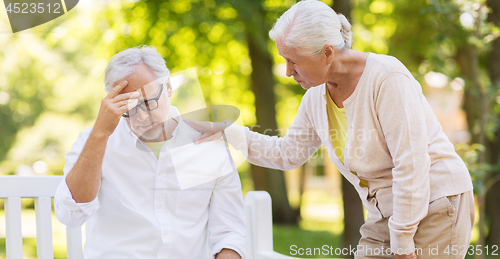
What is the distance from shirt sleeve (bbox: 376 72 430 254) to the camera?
1561 mm

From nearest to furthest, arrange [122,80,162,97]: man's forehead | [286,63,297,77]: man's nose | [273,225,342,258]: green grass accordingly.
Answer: [286,63,297,77]: man's nose
[122,80,162,97]: man's forehead
[273,225,342,258]: green grass

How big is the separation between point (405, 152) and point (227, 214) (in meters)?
0.85

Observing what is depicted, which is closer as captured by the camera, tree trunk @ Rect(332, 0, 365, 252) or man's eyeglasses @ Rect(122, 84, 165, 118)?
man's eyeglasses @ Rect(122, 84, 165, 118)

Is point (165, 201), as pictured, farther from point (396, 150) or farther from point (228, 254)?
point (396, 150)

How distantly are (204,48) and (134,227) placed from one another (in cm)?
526

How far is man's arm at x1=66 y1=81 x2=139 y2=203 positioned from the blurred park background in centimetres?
108

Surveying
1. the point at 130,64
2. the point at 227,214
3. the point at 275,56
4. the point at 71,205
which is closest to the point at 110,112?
the point at 130,64

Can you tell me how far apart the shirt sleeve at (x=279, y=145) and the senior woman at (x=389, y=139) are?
321 millimetres

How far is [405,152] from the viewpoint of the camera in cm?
156

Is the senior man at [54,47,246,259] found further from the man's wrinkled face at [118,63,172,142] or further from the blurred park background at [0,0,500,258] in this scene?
the blurred park background at [0,0,500,258]

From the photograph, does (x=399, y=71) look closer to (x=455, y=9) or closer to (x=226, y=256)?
(x=226, y=256)

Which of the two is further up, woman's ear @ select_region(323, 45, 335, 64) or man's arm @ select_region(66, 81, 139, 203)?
woman's ear @ select_region(323, 45, 335, 64)

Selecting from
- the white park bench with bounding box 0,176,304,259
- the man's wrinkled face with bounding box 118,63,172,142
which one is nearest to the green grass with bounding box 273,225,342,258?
the white park bench with bounding box 0,176,304,259

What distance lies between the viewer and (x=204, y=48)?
6949 mm
